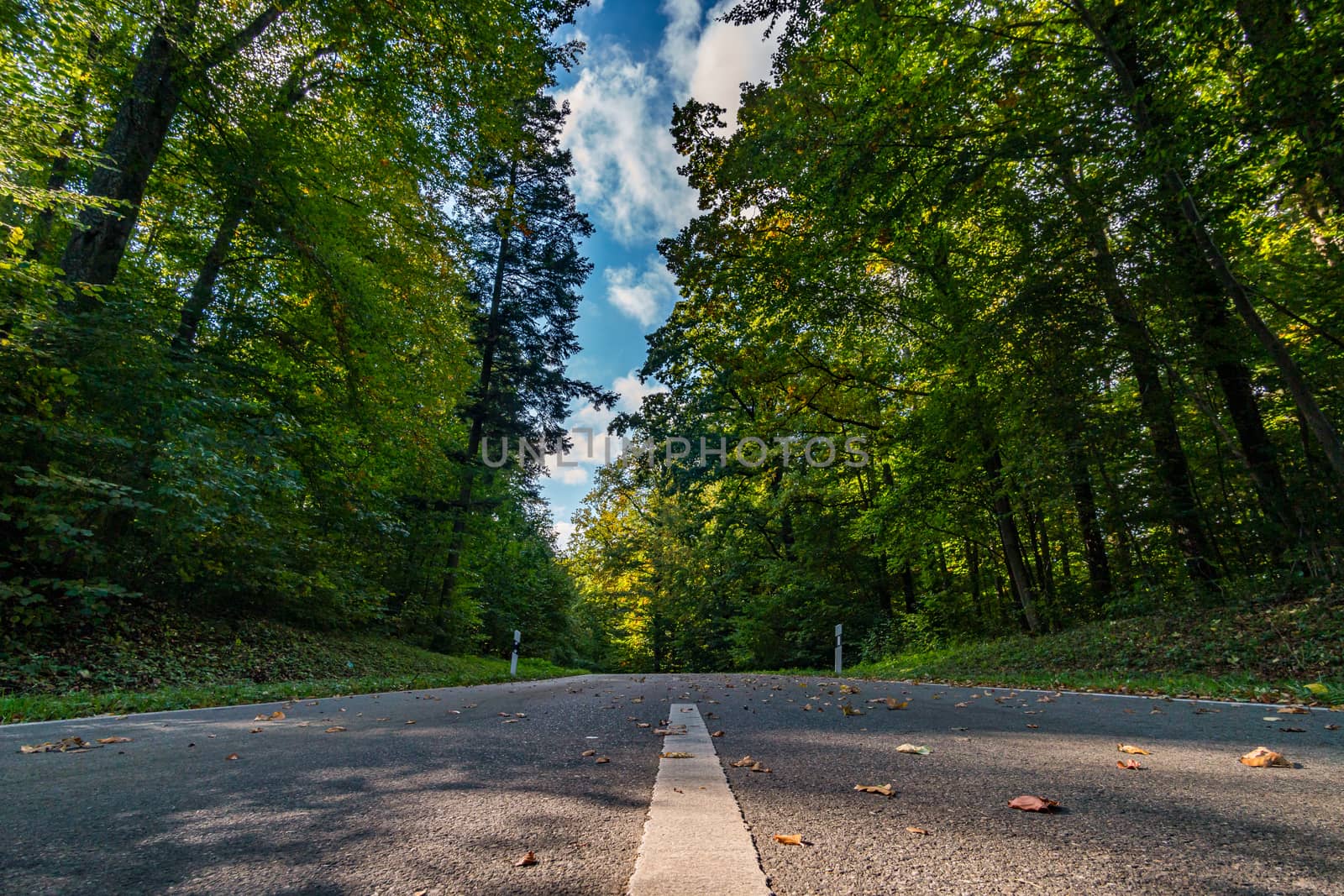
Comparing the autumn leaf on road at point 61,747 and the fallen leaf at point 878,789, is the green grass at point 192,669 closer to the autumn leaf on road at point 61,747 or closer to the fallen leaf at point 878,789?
the autumn leaf on road at point 61,747

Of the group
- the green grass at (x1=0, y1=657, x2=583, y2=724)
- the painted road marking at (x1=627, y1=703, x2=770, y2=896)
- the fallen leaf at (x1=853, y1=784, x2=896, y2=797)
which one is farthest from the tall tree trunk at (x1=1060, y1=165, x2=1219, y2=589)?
the green grass at (x1=0, y1=657, x2=583, y2=724)

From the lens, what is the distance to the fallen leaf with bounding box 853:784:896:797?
221 cm

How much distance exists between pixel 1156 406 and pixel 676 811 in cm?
1156

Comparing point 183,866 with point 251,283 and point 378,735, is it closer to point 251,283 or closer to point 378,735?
point 378,735

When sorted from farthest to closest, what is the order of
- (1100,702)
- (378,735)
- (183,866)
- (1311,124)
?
(1311,124) → (1100,702) → (378,735) → (183,866)

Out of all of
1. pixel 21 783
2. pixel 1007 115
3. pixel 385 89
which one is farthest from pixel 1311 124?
pixel 385 89

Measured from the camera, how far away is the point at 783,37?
974cm

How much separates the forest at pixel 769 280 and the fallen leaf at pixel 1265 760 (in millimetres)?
6464

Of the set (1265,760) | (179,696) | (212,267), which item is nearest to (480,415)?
(212,267)

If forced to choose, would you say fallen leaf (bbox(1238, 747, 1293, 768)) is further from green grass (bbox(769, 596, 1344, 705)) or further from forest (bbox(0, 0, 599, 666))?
forest (bbox(0, 0, 599, 666))

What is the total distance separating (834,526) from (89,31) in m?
18.6

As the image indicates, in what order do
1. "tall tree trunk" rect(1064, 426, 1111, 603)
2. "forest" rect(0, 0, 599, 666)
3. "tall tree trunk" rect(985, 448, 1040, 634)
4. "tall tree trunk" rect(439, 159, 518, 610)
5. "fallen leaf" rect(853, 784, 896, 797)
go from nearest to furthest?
1. "fallen leaf" rect(853, 784, 896, 797)
2. "forest" rect(0, 0, 599, 666)
3. "tall tree trunk" rect(1064, 426, 1111, 603)
4. "tall tree trunk" rect(985, 448, 1040, 634)
5. "tall tree trunk" rect(439, 159, 518, 610)

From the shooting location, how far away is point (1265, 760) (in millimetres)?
2613

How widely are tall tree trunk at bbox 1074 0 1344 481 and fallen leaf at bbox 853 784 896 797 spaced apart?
25.3ft
